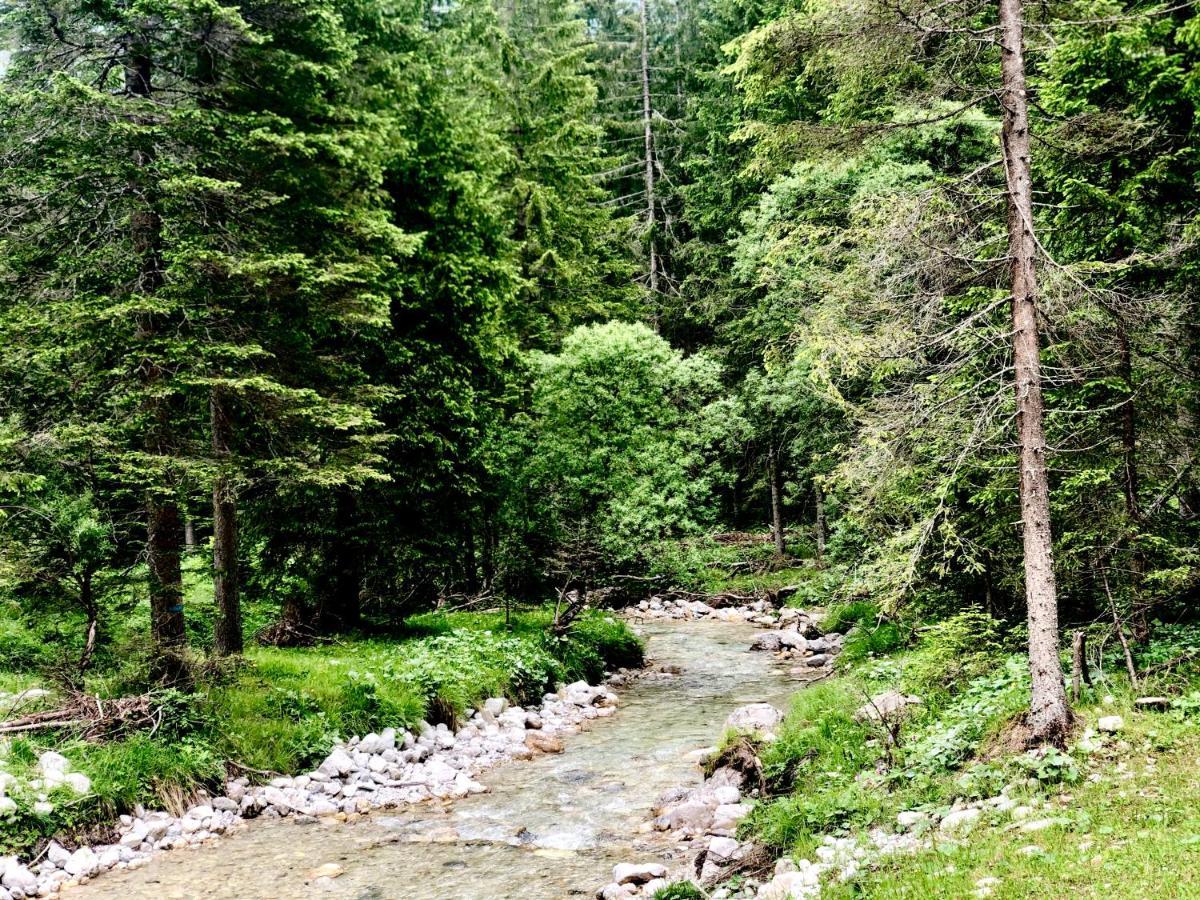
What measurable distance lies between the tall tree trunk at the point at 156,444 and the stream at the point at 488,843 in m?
2.71

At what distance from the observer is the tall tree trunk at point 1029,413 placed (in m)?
6.78

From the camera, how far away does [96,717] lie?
8.97m

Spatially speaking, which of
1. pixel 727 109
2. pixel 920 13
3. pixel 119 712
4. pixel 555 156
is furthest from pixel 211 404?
pixel 727 109

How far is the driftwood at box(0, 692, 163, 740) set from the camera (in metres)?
8.69

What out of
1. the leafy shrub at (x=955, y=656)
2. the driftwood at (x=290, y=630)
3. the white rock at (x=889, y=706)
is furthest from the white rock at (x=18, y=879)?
the leafy shrub at (x=955, y=656)

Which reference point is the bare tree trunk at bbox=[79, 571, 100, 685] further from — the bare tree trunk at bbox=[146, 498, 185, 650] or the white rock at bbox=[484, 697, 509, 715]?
the white rock at bbox=[484, 697, 509, 715]

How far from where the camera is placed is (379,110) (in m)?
13.6

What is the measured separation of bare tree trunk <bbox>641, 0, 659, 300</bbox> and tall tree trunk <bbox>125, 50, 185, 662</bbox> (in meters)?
23.5

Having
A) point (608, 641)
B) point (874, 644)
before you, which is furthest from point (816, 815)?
point (608, 641)

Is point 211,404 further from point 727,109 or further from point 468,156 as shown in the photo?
point 727,109

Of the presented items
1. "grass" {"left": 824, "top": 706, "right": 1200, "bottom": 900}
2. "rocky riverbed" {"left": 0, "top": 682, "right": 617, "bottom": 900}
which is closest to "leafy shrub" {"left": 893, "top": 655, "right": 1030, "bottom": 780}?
"grass" {"left": 824, "top": 706, "right": 1200, "bottom": 900}

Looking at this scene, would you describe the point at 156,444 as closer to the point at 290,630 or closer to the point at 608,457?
the point at 290,630

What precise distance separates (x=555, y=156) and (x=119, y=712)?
21.6 metres

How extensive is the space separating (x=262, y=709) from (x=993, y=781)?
8.30 meters
